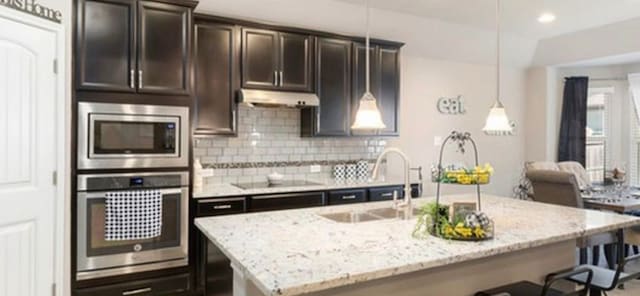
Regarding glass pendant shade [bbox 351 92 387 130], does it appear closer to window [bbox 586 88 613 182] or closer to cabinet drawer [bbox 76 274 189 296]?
cabinet drawer [bbox 76 274 189 296]

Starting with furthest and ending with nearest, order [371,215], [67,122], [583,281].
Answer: [67,122] → [371,215] → [583,281]

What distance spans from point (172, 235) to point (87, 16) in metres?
1.73

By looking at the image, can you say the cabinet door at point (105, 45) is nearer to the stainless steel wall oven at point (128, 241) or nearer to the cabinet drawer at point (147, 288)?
the stainless steel wall oven at point (128, 241)

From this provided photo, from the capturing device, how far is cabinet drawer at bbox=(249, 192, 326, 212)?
3438mm

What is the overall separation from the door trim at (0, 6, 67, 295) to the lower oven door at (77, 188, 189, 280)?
0.42 feet

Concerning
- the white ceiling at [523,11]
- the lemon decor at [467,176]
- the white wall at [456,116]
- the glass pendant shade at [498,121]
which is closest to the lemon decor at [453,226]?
the lemon decor at [467,176]

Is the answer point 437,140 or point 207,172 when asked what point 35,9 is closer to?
point 207,172

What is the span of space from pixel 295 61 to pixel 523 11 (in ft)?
8.48

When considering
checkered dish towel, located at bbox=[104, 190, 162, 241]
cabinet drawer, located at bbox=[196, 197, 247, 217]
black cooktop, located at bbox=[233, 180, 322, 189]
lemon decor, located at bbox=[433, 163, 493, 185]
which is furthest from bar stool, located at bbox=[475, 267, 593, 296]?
checkered dish towel, located at bbox=[104, 190, 162, 241]

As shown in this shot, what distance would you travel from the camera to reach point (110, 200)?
2.90 meters

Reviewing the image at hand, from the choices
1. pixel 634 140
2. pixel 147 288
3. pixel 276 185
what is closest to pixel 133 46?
pixel 276 185

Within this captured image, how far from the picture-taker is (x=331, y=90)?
4109mm

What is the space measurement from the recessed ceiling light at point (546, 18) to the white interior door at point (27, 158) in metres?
4.78

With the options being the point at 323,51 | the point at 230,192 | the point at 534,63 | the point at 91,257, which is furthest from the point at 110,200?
the point at 534,63
